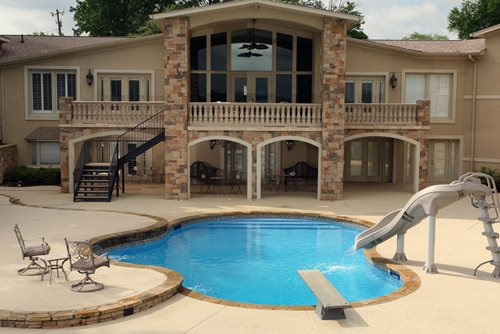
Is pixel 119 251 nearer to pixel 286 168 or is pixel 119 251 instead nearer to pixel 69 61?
pixel 286 168

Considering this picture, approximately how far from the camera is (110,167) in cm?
1961

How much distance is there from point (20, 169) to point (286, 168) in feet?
41.1

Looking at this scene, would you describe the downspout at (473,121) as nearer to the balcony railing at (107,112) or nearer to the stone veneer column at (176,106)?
the stone veneer column at (176,106)

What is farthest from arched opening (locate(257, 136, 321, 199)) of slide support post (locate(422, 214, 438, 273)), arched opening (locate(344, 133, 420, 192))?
slide support post (locate(422, 214, 438, 273))

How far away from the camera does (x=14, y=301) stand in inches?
312

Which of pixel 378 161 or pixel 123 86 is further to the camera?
pixel 378 161

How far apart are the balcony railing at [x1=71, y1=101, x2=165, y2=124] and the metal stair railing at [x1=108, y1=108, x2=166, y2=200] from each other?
0.47m

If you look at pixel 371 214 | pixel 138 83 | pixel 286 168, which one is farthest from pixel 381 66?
pixel 138 83

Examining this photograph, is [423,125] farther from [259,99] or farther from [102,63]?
[102,63]

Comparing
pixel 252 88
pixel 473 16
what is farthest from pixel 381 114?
pixel 473 16

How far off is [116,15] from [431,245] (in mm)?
39093

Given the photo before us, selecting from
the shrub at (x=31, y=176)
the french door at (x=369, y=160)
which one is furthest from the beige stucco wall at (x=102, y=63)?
the french door at (x=369, y=160)

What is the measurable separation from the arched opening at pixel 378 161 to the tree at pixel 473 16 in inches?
787

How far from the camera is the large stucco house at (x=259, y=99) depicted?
20531 mm
